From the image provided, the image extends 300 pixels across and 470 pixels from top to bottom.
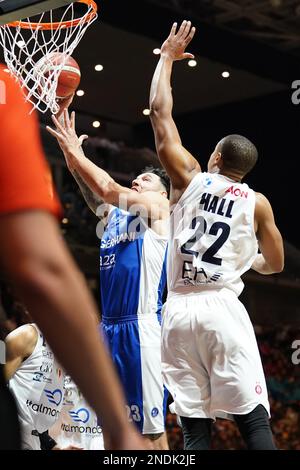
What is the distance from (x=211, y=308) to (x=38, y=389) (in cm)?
186

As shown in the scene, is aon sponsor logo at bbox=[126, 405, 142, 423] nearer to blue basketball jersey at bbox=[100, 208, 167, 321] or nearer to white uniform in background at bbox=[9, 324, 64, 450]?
blue basketball jersey at bbox=[100, 208, 167, 321]

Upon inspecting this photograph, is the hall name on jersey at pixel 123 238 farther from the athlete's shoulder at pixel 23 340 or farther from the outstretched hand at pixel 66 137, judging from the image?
the athlete's shoulder at pixel 23 340

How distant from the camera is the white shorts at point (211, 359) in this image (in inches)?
152

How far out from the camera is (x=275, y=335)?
12922 mm

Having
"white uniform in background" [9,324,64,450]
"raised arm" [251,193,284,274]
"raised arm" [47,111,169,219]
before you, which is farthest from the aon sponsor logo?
"raised arm" [251,193,284,274]

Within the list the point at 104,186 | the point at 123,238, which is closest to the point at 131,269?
the point at 123,238

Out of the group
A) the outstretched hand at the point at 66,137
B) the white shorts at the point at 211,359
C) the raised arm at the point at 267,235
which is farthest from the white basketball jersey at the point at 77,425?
the raised arm at the point at 267,235

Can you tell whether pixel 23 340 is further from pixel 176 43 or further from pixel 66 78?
pixel 176 43

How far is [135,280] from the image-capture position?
4.95 m

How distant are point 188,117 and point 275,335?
3.48m

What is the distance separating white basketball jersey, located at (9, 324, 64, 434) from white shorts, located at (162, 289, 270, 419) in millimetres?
1564

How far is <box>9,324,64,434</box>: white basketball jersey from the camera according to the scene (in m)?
5.42

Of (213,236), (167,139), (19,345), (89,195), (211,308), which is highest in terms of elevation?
(167,139)
